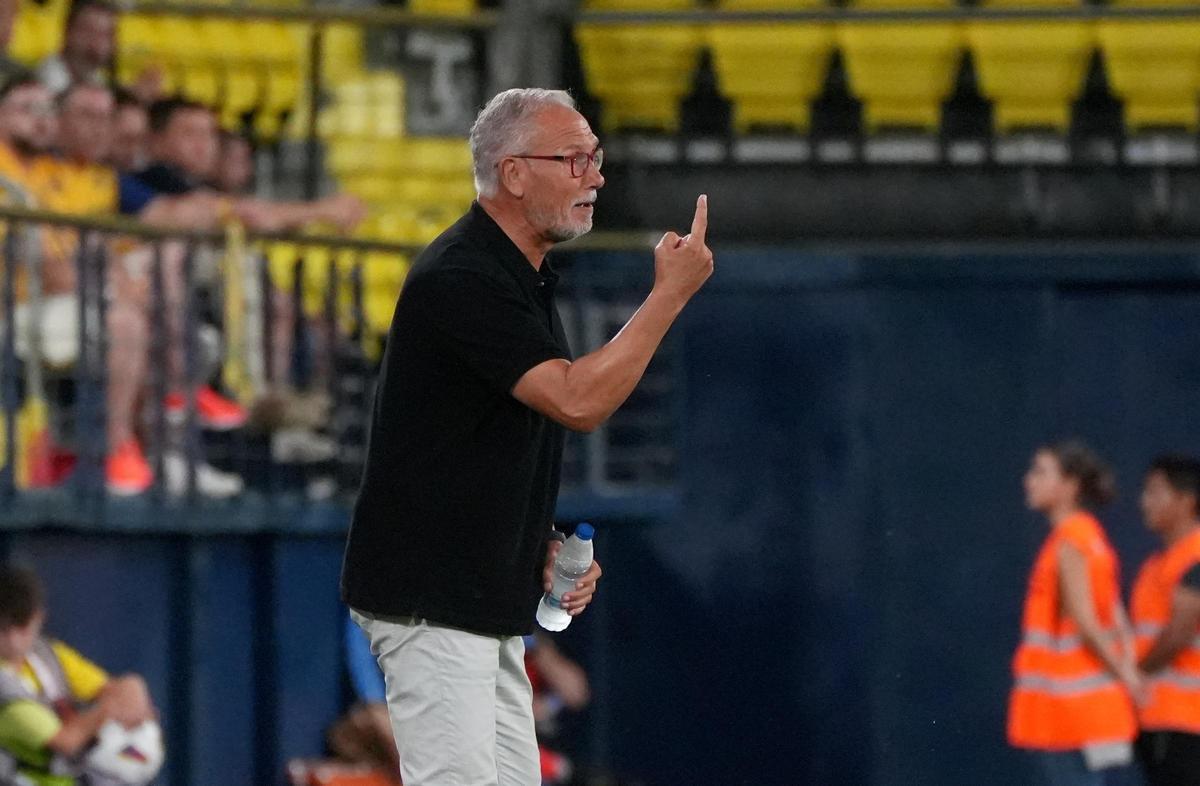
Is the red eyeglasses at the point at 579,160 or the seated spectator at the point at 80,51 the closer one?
the red eyeglasses at the point at 579,160

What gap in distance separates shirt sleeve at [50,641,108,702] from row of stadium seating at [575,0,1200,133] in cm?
455

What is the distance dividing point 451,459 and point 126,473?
3726 mm

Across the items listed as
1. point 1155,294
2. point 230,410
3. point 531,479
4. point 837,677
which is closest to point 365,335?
point 230,410

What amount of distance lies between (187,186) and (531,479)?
5045mm

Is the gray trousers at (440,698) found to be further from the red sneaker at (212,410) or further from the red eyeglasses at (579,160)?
the red sneaker at (212,410)

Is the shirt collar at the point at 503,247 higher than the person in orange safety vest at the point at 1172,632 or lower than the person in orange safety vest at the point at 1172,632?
higher

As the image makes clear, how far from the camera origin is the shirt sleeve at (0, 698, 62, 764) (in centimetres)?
644

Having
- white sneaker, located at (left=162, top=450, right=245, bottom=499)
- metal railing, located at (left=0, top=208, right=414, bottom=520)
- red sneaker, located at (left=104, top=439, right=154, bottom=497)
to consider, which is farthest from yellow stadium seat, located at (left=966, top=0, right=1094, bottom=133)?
red sneaker, located at (left=104, top=439, right=154, bottom=497)

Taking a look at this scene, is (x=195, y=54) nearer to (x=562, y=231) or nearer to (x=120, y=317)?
(x=120, y=317)

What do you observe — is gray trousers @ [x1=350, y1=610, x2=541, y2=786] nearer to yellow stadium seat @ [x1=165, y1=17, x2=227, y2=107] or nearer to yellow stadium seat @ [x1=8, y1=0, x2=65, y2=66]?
yellow stadium seat @ [x1=8, y1=0, x2=65, y2=66]

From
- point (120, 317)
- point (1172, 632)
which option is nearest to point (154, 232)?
point (120, 317)

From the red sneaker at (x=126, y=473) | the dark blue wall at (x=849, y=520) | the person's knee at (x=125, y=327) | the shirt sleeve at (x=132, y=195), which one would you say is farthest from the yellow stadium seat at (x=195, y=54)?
the red sneaker at (x=126, y=473)

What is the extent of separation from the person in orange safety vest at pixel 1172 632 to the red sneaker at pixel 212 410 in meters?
3.09

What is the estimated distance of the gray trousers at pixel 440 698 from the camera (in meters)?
3.98
